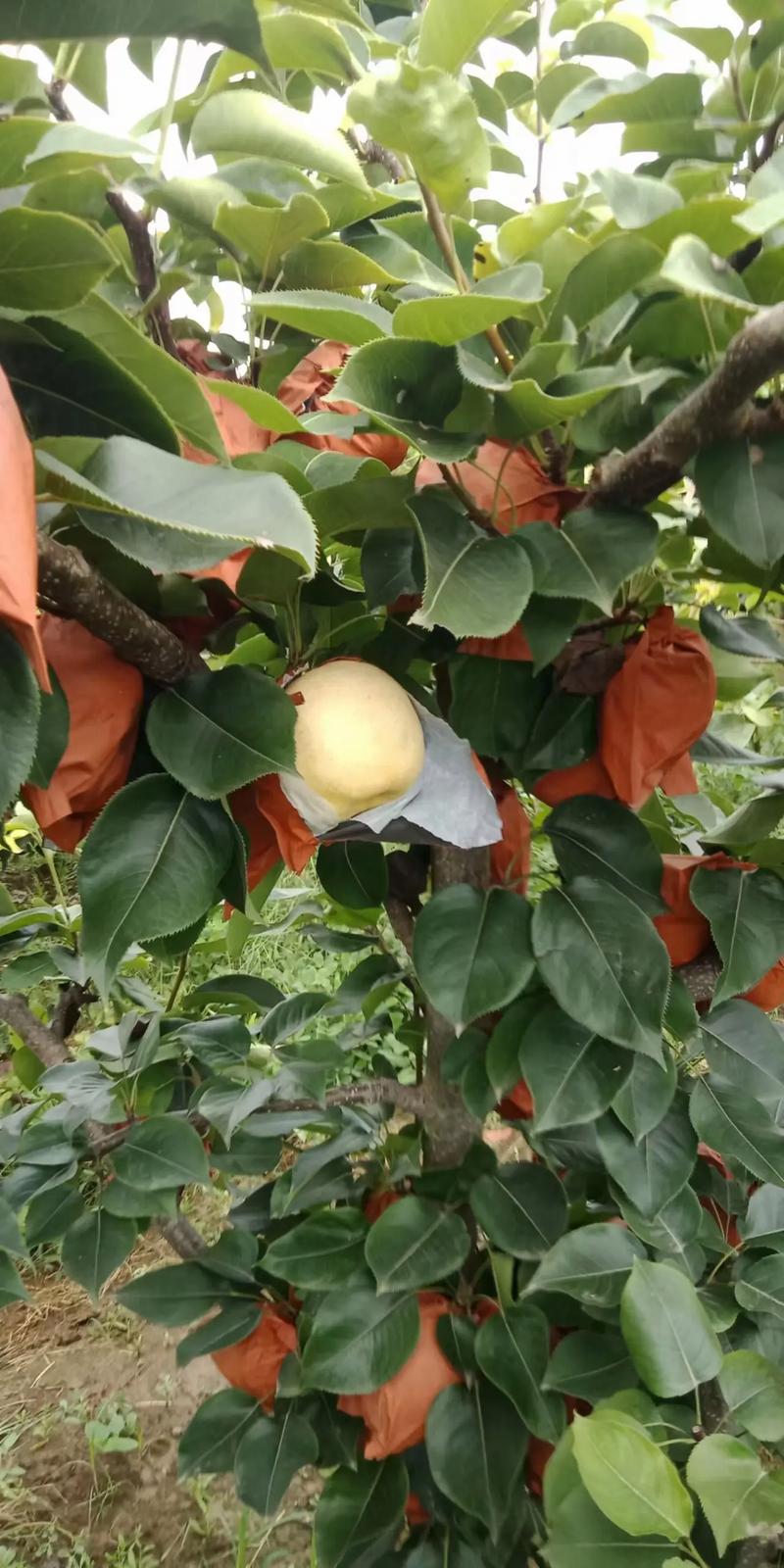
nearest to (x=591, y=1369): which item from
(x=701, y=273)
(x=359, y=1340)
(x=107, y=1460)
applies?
(x=359, y=1340)

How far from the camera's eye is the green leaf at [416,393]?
366mm

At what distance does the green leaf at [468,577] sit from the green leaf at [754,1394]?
414 mm

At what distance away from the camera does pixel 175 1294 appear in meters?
0.78

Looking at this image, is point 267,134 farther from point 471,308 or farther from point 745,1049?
point 745,1049

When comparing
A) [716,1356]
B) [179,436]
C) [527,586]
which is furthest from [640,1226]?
[179,436]

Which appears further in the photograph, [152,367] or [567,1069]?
[567,1069]

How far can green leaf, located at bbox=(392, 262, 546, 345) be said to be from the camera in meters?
0.33

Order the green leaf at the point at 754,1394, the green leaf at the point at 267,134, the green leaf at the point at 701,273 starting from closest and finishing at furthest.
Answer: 1. the green leaf at the point at 701,273
2. the green leaf at the point at 267,134
3. the green leaf at the point at 754,1394

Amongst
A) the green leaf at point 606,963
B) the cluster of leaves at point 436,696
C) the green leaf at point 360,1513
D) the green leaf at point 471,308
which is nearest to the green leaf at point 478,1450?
the cluster of leaves at point 436,696

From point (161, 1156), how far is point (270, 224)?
0.58 metres

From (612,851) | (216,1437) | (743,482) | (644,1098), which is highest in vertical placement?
(743,482)

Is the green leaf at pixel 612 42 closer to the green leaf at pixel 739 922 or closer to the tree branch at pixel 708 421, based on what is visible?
the tree branch at pixel 708 421

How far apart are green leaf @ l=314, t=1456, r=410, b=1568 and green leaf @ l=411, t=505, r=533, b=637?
670mm

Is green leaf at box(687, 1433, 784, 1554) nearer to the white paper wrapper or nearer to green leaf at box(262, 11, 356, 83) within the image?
the white paper wrapper
